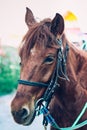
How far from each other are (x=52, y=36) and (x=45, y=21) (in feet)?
0.19

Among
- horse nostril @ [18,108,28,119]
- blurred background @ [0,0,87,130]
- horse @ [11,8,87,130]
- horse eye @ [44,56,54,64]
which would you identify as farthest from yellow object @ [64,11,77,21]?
horse nostril @ [18,108,28,119]

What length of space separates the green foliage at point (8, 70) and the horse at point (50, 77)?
1.63 feet

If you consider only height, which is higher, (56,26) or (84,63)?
(56,26)

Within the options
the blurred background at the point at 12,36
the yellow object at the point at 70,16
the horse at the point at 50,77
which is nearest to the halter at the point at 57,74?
the horse at the point at 50,77

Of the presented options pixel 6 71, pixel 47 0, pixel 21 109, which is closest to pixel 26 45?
pixel 21 109

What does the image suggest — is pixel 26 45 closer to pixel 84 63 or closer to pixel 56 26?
pixel 56 26

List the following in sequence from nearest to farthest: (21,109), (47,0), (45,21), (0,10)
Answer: (21,109), (45,21), (0,10), (47,0)

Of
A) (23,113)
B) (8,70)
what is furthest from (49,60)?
(8,70)

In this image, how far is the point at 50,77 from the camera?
37.3 inches

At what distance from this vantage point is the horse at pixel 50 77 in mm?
907

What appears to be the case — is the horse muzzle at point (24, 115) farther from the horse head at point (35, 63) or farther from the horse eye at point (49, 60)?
the horse eye at point (49, 60)

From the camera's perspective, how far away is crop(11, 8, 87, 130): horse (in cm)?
91

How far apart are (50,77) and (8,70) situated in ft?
2.13

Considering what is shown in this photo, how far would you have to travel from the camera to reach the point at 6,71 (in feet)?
5.12
